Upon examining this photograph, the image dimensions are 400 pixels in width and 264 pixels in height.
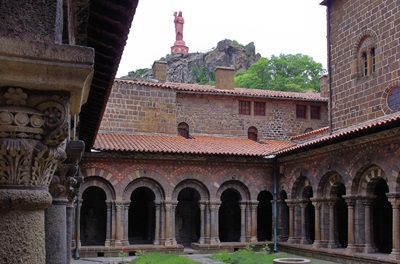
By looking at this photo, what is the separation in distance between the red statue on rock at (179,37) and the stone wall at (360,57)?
50479mm

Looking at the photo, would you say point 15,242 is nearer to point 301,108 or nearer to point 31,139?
point 31,139

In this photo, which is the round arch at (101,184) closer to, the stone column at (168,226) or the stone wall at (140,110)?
the stone column at (168,226)

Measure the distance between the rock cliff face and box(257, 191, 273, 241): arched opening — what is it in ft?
125

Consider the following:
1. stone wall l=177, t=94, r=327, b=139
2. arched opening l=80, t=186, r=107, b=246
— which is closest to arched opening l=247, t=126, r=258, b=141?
stone wall l=177, t=94, r=327, b=139

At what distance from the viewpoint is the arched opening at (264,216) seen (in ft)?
86.1

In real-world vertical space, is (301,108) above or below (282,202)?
above

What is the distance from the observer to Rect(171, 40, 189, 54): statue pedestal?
234 ft

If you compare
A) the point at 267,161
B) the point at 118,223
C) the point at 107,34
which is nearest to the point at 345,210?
the point at 267,161

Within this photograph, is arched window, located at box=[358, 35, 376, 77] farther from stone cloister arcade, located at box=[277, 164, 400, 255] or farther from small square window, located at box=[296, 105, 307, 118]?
small square window, located at box=[296, 105, 307, 118]

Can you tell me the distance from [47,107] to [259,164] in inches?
814

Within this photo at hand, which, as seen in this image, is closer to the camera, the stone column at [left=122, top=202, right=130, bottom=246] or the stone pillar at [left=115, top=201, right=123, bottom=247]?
the stone pillar at [left=115, top=201, right=123, bottom=247]

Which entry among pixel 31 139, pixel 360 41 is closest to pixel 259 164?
pixel 360 41

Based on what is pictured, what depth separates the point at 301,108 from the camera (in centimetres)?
2867

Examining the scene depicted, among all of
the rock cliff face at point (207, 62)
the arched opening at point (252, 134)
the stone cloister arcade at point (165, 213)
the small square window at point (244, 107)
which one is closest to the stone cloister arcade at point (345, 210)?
the stone cloister arcade at point (165, 213)
